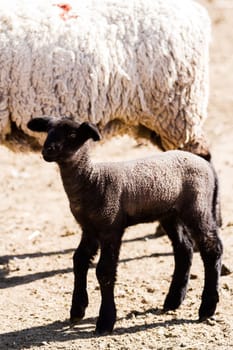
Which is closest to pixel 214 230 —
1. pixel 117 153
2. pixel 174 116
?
pixel 174 116

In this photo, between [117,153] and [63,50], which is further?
[117,153]

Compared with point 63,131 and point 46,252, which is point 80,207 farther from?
point 46,252

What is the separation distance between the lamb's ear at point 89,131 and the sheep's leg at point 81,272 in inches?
31.2

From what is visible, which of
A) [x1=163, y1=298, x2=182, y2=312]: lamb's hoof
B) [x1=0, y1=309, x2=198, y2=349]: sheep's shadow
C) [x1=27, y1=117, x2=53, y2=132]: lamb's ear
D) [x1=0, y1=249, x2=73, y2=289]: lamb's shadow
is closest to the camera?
[x1=27, y1=117, x2=53, y2=132]: lamb's ear

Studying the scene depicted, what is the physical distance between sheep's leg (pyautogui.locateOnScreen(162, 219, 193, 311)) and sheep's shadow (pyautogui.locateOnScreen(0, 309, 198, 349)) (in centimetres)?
23

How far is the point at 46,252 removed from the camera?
833 centimetres

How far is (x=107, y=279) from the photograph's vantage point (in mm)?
6078

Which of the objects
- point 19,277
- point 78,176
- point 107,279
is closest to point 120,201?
point 78,176

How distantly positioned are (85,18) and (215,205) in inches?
92.1

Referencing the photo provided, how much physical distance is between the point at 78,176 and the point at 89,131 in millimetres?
374

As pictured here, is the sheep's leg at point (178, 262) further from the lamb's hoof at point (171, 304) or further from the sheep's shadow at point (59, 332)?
the sheep's shadow at point (59, 332)

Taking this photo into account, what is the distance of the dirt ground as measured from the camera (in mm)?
6098

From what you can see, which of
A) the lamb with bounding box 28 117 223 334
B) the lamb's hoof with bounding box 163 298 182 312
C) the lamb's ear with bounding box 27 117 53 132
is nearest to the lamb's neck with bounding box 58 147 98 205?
the lamb with bounding box 28 117 223 334

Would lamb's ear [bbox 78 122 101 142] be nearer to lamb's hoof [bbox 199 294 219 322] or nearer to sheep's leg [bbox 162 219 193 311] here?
sheep's leg [bbox 162 219 193 311]
